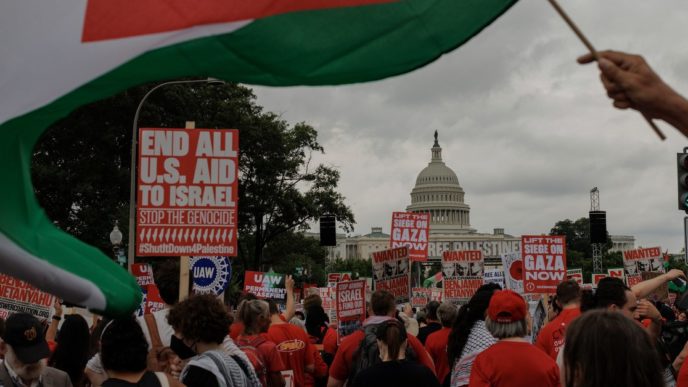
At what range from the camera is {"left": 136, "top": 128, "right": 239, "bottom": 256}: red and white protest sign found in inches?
396

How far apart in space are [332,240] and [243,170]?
6119mm

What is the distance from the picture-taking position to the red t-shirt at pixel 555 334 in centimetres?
797

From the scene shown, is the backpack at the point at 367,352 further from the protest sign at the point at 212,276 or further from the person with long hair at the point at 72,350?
the protest sign at the point at 212,276

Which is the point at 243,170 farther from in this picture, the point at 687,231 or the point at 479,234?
the point at 479,234

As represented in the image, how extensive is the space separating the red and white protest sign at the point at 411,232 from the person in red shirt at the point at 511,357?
15.3 meters

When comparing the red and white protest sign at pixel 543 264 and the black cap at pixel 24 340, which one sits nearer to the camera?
the black cap at pixel 24 340

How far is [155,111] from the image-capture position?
36344 millimetres

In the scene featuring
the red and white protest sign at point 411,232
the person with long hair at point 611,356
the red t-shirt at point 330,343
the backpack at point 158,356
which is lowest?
the red t-shirt at point 330,343

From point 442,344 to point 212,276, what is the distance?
3.50 m

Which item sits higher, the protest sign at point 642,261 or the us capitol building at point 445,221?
the us capitol building at point 445,221

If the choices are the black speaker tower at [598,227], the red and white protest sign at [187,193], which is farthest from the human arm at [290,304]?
the black speaker tower at [598,227]

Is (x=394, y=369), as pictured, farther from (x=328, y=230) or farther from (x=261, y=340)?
(x=328, y=230)

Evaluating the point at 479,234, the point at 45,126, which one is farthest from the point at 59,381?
the point at 479,234

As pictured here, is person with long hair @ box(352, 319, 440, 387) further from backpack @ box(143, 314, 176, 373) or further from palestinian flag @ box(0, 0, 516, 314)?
palestinian flag @ box(0, 0, 516, 314)
